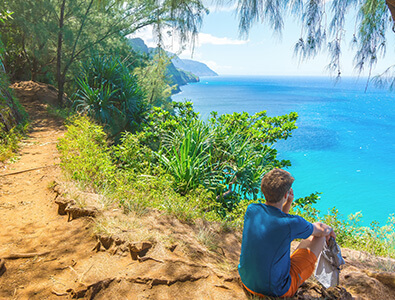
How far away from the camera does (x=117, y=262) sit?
226cm

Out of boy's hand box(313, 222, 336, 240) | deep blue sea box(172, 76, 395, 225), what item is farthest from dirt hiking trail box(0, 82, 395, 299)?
deep blue sea box(172, 76, 395, 225)

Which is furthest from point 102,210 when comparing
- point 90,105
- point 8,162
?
point 90,105

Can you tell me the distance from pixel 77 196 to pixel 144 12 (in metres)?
9.60

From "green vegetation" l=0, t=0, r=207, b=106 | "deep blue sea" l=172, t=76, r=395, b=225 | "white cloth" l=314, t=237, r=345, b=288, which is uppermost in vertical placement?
"green vegetation" l=0, t=0, r=207, b=106

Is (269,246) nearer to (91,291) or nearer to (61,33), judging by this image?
(91,291)

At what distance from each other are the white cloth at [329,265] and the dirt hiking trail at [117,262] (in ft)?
0.27

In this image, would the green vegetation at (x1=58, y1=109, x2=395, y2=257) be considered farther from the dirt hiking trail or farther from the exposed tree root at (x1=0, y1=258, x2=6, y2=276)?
the exposed tree root at (x1=0, y1=258, x2=6, y2=276)

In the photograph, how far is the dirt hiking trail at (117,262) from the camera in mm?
1980

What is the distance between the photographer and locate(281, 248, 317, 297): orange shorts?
197 cm

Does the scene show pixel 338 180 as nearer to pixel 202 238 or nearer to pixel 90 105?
pixel 90 105

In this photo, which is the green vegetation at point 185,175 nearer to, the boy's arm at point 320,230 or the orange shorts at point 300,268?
the orange shorts at point 300,268

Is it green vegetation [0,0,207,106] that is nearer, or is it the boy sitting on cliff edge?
the boy sitting on cliff edge

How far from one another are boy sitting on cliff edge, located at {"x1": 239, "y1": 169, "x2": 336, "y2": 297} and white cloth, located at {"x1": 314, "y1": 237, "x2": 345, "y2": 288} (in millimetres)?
307

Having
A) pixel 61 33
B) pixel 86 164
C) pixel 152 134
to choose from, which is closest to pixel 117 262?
pixel 86 164
